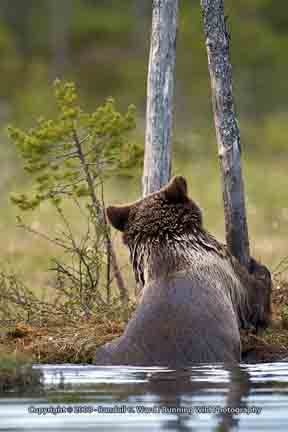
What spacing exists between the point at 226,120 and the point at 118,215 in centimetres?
131

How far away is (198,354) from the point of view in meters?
10.2

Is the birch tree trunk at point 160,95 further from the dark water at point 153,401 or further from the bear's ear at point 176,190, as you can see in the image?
the dark water at point 153,401

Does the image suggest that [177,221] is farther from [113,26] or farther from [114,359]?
[113,26]

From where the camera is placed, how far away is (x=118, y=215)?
11383 mm

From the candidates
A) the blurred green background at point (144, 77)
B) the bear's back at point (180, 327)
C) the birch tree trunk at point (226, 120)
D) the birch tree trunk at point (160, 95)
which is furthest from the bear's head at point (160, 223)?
the blurred green background at point (144, 77)

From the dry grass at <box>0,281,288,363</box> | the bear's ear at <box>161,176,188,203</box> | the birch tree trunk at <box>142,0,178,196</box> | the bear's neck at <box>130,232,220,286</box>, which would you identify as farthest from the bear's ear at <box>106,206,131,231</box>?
the dry grass at <box>0,281,288,363</box>

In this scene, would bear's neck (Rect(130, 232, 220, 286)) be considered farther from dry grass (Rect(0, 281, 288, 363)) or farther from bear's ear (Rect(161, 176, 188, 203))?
dry grass (Rect(0, 281, 288, 363))

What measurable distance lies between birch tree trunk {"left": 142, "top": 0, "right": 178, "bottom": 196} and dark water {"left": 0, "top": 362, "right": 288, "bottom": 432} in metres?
2.33

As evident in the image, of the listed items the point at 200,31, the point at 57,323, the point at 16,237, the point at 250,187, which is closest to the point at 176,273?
the point at 57,323

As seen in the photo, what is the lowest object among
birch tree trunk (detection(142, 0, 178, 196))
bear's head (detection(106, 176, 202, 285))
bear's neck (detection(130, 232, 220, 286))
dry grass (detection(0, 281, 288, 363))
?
dry grass (detection(0, 281, 288, 363))

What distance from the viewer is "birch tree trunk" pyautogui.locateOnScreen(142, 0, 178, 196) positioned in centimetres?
1213

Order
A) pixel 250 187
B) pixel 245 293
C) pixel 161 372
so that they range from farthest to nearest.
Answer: pixel 250 187 → pixel 245 293 → pixel 161 372

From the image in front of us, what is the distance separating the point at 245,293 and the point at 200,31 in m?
46.5

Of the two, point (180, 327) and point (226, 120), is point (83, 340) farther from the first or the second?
point (226, 120)
